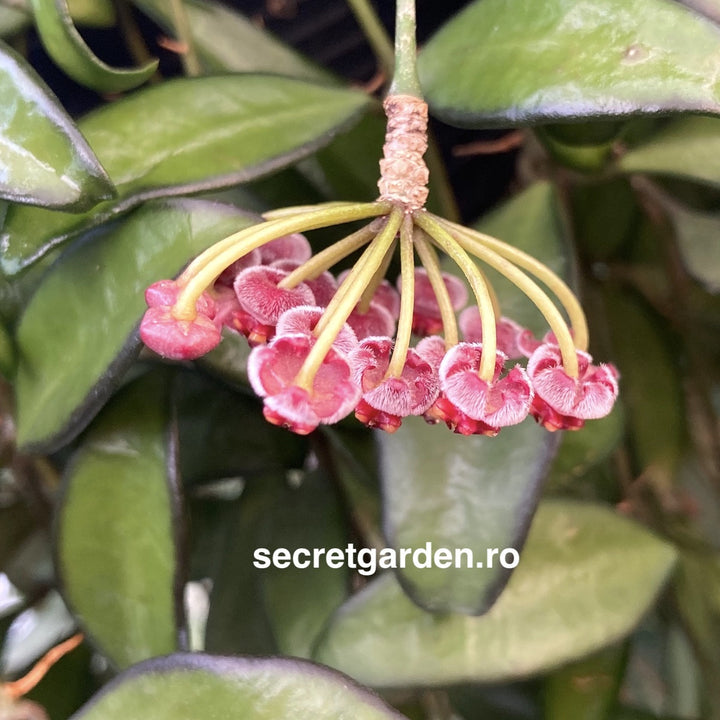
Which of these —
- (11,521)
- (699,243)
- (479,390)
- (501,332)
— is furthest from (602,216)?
(11,521)

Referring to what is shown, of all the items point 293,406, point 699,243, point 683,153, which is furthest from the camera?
point 699,243

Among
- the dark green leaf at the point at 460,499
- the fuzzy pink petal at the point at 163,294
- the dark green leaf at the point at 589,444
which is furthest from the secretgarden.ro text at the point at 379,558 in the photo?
the fuzzy pink petal at the point at 163,294

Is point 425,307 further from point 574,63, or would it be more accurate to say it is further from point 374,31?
point 374,31

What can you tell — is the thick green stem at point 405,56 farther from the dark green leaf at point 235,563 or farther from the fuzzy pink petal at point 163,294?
the dark green leaf at point 235,563

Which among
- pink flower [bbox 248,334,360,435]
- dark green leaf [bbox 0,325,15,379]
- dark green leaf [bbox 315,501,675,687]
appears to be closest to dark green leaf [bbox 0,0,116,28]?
dark green leaf [bbox 0,325,15,379]

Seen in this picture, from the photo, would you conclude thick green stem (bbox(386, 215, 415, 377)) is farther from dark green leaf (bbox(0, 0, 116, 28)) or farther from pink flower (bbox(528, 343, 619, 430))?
dark green leaf (bbox(0, 0, 116, 28))

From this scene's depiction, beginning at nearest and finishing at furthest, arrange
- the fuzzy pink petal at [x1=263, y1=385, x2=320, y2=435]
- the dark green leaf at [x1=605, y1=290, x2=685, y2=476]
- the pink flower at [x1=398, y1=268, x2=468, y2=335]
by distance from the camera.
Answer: the fuzzy pink petal at [x1=263, y1=385, x2=320, y2=435] < the pink flower at [x1=398, y1=268, x2=468, y2=335] < the dark green leaf at [x1=605, y1=290, x2=685, y2=476]
